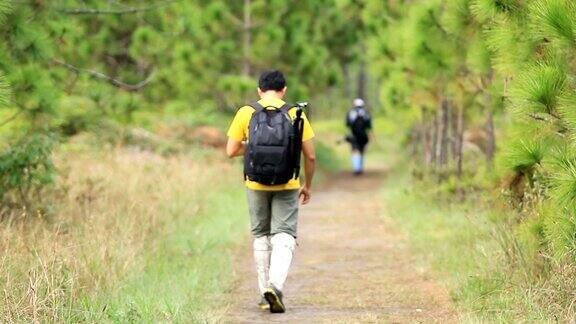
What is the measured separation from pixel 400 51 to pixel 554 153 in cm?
952

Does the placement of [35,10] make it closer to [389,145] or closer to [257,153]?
[257,153]

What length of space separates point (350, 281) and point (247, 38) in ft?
41.9

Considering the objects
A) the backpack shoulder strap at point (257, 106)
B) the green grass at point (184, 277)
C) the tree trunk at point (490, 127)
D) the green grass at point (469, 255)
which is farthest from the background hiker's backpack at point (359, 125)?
the backpack shoulder strap at point (257, 106)

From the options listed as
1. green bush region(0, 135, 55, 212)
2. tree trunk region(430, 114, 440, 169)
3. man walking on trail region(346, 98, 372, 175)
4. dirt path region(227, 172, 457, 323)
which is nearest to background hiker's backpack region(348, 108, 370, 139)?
man walking on trail region(346, 98, 372, 175)

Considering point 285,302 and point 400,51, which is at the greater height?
point 400,51

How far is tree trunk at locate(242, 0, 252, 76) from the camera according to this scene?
21.0m

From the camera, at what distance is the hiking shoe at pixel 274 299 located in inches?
293

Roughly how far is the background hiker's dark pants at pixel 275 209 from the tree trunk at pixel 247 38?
13.6 m

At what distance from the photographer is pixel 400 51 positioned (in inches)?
632

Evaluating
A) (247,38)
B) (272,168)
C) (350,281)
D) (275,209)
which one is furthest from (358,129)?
(272,168)

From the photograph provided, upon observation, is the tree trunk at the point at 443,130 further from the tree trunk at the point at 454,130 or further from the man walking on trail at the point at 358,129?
the man walking on trail at the point at 358,129

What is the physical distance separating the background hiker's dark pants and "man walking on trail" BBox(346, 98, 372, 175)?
15.6 metres

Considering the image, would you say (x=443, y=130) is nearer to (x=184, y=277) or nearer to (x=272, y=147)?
(x=184, y=277)

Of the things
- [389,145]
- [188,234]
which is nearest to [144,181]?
[188,234]
